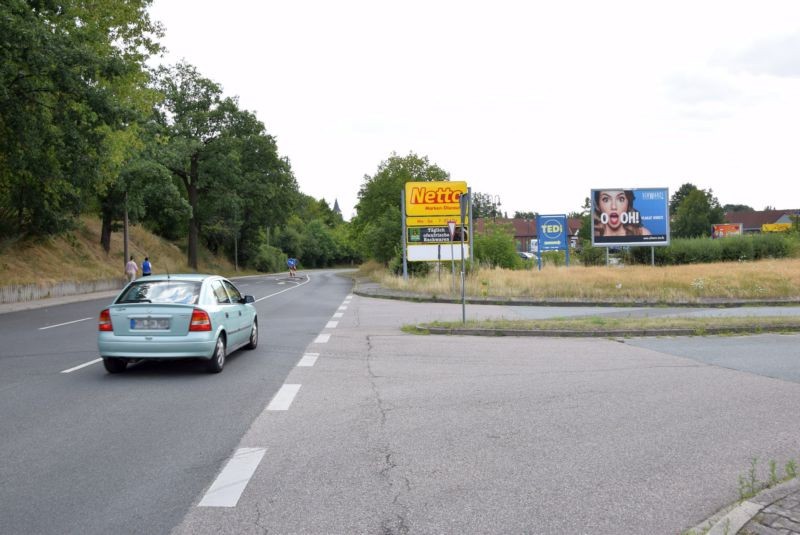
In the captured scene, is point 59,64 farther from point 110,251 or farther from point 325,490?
point 110,251

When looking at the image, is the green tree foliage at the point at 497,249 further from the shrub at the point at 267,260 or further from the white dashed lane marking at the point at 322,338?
the shrub at the point at 267,260

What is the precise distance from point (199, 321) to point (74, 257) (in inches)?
1371

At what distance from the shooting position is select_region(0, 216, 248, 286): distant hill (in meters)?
33.3

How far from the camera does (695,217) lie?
9250cm

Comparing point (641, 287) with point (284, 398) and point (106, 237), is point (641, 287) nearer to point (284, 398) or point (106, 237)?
point (284, 398)

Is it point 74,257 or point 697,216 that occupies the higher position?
point 697,216

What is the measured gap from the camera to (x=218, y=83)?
53.0m

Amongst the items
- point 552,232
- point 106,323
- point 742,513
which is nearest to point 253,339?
point 106,323

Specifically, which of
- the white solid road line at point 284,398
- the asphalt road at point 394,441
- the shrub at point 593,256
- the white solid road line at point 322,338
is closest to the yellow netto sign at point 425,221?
the shrub at point 593,256

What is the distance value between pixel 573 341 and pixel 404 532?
9.85 m

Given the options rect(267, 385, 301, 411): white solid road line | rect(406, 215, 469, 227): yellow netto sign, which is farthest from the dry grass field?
rect(267, 385, 301, 411): white solid road line

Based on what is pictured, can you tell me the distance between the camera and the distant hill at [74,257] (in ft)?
109

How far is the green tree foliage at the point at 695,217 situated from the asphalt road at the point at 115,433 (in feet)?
294

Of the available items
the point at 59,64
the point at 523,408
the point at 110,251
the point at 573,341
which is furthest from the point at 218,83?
the point at 523,408
